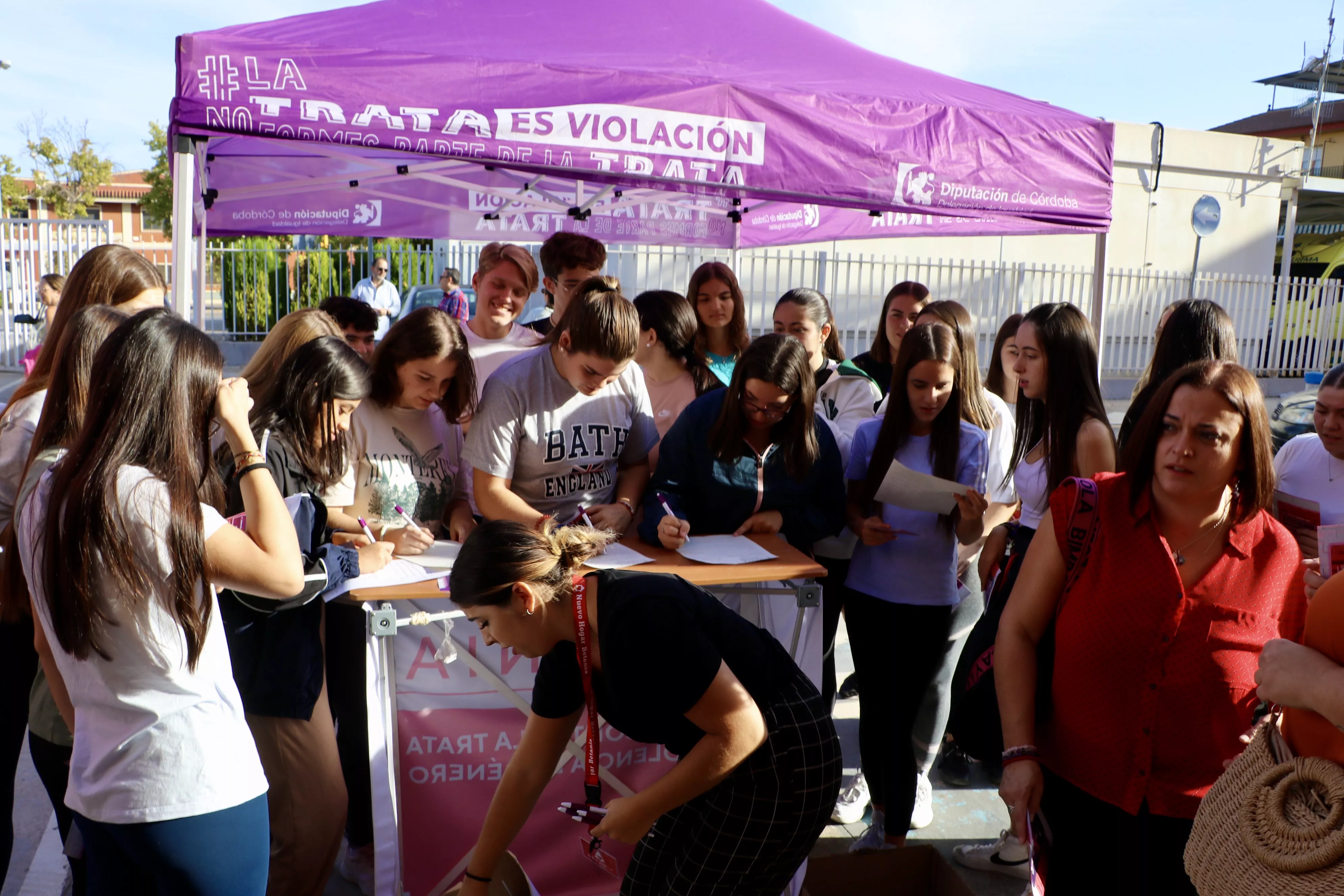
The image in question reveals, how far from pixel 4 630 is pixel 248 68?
5.79 ft

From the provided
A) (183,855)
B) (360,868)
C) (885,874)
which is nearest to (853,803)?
(885,874)

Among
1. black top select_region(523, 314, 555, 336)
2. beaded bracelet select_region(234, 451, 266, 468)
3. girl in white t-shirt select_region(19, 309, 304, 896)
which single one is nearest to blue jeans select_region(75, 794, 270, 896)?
girl in white t-shirt select_region(19, 309, 304, 896)

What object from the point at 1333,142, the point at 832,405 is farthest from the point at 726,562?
the point at 1333,142

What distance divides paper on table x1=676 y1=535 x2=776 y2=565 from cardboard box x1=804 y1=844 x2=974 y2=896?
0.82 metres

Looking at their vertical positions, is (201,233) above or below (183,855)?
above

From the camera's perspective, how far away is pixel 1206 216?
15.8 metres

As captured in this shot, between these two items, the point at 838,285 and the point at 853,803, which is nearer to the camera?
the point at 853,803

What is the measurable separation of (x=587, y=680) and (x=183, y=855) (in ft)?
2.45

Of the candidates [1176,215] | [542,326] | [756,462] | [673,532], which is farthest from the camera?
[1176,215]

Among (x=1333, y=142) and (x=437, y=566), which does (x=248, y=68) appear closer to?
(x=437, y=566)

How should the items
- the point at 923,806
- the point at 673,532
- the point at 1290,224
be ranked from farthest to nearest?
the point at 1290,224 → the point at 923,806 → the point at 673,532

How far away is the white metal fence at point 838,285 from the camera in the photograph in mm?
12609

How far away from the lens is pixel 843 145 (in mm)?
3793

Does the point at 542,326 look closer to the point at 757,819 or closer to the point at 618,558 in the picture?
the point at 618,558
